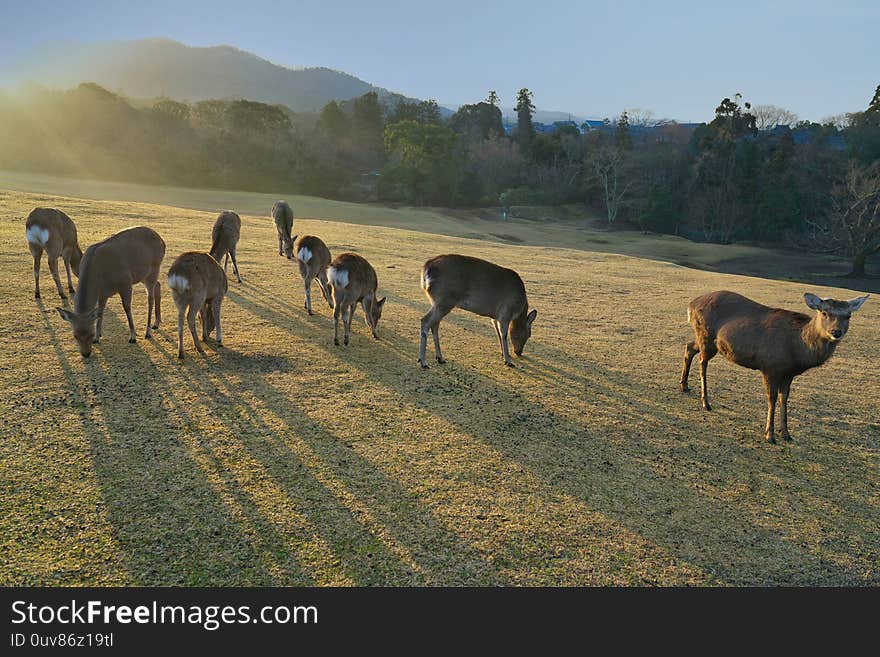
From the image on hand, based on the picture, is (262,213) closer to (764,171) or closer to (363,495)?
(363,495)

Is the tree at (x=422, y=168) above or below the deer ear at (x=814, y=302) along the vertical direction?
above

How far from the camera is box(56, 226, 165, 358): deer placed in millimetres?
6406

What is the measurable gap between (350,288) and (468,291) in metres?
1.80

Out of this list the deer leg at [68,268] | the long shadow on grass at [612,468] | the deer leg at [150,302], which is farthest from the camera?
the deer leg at [68,268]

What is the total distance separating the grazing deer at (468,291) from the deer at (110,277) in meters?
3.91

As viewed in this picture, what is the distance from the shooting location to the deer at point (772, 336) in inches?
207

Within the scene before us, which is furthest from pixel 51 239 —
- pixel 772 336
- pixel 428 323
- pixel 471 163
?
pixel 471 163

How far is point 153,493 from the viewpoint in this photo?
4102 millimetres

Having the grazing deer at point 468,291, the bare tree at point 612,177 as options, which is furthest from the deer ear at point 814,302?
the bare tree at point 612,177

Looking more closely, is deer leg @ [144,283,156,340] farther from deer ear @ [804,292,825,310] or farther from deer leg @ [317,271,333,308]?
deer ear @ [804,292,825,310]

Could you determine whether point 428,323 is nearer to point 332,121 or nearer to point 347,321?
point 347,321

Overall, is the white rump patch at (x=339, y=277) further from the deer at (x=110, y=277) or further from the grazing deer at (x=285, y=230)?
the grazing deer at (x=285, y=230)

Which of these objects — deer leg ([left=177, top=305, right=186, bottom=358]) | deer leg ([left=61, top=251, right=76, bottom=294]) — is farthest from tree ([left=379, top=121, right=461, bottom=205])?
deer leg ([left=177, top=305, right=186, bottom=358])

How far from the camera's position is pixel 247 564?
3.45 m
